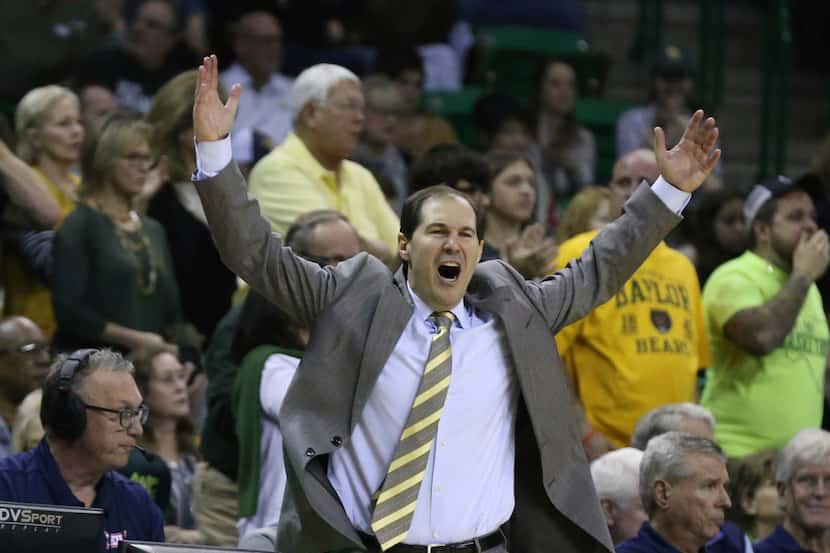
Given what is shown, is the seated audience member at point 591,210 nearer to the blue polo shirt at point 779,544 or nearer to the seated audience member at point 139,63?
the blue polo shirt at point 779,544

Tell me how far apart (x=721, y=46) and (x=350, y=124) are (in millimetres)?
5331

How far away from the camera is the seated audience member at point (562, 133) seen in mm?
10859

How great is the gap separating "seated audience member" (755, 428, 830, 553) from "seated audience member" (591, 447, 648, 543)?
555mm

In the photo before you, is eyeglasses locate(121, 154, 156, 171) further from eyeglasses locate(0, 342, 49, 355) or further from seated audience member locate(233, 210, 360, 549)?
seated audience member locate(233, 210, 360, 549)

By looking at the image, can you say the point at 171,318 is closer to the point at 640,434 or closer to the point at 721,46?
the point at 640,434

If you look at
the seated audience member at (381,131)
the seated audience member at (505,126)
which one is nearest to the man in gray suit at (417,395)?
→ the seated audience member at (381,131)

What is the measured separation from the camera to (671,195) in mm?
5160

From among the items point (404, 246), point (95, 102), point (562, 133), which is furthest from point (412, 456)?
Answer: point (562, 133)

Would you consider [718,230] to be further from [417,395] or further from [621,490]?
[417,395]

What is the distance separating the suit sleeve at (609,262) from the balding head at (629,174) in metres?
2.47

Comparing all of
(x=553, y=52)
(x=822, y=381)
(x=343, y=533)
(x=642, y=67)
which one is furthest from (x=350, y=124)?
(x=642, y=67)

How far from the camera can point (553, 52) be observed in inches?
492

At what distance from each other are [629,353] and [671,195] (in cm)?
235

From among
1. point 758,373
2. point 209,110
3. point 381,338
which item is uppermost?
point 209,110
